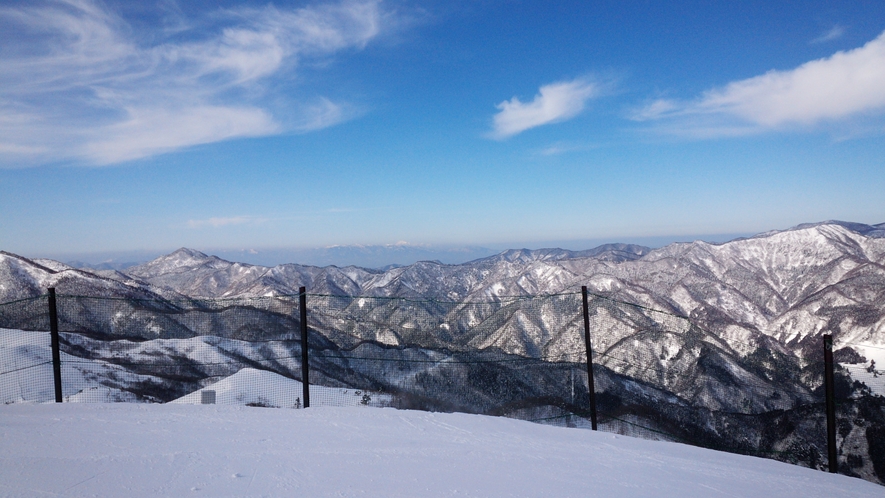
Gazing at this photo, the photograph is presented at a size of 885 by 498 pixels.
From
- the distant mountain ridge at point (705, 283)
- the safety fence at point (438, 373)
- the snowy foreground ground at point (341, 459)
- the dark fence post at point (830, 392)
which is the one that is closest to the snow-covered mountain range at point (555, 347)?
the safety fence at point (438, 373)

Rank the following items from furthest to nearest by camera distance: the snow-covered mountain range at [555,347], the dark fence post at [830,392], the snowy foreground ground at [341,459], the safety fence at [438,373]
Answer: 1. the snow-covered mountain range at [555,347]
2. the safety fence at [438,373]
3. the dark fence post at [830,392]
4. the snowy foreground ground at [341,459]

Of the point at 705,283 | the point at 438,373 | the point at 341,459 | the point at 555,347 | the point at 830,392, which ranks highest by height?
the point at 341,459

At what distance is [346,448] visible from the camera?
251 inches

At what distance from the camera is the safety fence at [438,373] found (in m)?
21.0

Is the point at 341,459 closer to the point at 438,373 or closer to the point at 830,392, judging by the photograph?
the point at 830,392

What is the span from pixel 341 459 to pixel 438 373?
37459 mm

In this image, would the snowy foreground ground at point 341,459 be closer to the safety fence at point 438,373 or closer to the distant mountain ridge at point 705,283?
the safety fence at point 438,373

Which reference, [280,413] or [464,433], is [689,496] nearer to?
[464,433]

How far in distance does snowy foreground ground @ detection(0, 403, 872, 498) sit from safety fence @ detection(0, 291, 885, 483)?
1.70 meters

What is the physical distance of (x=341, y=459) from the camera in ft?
19.5

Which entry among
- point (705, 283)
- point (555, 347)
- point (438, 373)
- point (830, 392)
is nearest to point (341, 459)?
point (830, 392)

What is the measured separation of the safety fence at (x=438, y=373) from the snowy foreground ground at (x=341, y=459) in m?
1.70

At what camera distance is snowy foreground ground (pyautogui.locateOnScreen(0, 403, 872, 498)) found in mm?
5035

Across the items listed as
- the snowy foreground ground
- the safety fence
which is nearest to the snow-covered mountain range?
the safety fence
